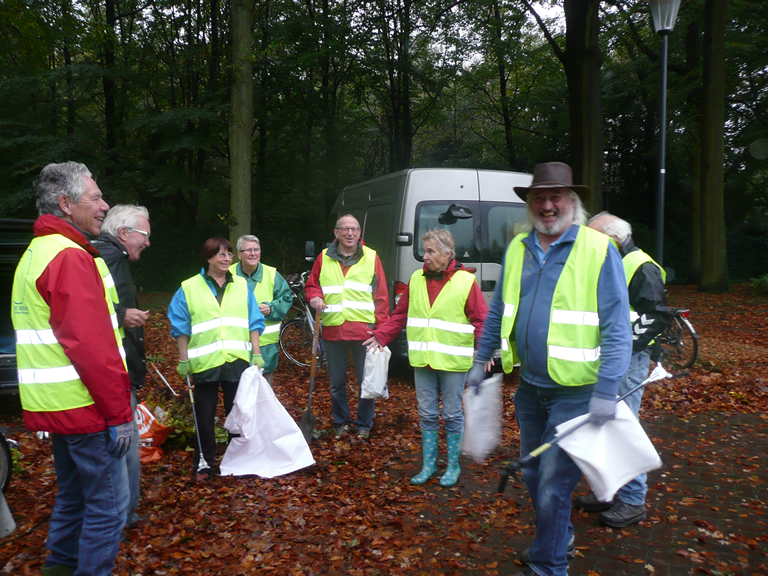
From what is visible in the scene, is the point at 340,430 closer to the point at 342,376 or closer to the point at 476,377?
the point at 342,376

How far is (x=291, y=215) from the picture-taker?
65.5 ft

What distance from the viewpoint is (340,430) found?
19.7ft

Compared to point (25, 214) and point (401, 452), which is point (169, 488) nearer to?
point (401, 452)

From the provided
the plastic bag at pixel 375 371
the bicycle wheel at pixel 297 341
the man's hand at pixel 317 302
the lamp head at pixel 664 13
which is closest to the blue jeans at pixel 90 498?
the plastic bag at pixel 375 371

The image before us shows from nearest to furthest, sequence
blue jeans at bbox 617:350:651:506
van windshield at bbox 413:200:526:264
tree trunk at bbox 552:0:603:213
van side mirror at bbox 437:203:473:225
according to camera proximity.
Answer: blue jeans at bbox 617:350:651:506, van side mirror at bbox 437:203:473:225, van windshield at bbox 413:200:526:264, tree trunk at bbox 552:0:603:213

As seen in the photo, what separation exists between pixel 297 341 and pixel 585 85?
8.53m

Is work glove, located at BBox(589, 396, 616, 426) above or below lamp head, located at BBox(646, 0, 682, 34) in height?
below

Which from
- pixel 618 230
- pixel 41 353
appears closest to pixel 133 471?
pixel 41 353

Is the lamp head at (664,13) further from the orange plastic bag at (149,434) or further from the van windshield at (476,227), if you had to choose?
the orange plastic bag at (149,434)

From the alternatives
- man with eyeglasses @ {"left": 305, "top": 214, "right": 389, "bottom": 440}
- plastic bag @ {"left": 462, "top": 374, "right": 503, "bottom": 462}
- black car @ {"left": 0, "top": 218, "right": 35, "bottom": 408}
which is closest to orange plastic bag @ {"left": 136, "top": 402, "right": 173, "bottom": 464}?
man with eyeglasses @ {"left": 305, "top": 214, "right": 389, "bottom": 440}

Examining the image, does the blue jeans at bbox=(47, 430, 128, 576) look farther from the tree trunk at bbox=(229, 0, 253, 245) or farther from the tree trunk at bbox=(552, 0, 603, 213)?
the tree trunk at bbox=(552, 0, 603, 213)

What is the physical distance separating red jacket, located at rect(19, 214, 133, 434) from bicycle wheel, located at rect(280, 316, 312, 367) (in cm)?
691

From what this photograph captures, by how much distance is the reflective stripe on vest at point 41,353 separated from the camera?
8.82 feet

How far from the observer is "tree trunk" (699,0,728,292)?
1539 centimetres
